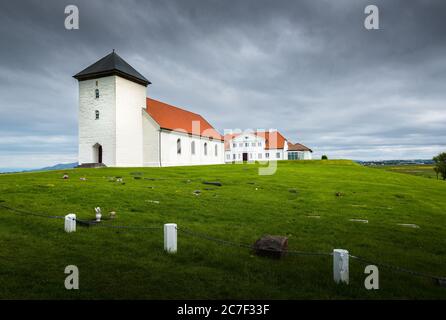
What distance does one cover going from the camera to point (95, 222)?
10.8 m

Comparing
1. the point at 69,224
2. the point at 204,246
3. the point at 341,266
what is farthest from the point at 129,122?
the point at 341,266

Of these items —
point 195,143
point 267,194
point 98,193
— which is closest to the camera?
point 98,193

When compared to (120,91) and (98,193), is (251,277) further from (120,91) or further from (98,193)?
(120,91)

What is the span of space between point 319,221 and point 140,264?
8.32m

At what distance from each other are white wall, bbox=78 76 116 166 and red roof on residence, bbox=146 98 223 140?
21.0ft

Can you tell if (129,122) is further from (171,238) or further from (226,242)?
(226,242)

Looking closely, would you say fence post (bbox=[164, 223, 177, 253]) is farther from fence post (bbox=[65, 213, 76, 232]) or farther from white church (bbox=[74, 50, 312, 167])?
white church (bbox=[74, 50, 312, 167])

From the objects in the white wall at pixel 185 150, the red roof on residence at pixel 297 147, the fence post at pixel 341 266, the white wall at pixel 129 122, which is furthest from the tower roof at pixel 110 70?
the red roof on residence at pixel 297 147

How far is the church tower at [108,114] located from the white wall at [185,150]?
4091mm

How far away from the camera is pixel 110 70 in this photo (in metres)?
38.4

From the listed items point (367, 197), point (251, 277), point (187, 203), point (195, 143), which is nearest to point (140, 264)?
point (251, 277)

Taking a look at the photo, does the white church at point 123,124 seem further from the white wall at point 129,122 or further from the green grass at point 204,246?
the green grass at point 204,246

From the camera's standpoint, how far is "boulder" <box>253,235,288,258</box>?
26.8 ft

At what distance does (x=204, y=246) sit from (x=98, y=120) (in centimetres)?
3511
